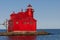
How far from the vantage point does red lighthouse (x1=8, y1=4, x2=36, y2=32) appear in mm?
64875

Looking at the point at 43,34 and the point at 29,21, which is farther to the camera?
the point at 43,34

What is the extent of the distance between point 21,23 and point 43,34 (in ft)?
25.5

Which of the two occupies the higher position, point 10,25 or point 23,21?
point 23,21

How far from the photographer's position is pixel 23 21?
6506cm

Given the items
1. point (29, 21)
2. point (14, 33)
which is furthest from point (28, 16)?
point (14, 33)

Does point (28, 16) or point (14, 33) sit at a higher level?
point (28, 16)

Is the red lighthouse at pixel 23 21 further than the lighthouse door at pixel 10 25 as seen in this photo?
No

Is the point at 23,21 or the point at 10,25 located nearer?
the point at 23,21

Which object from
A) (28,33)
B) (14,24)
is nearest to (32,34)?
(28,33)

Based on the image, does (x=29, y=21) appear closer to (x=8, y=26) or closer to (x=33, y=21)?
(x=33, y=21)

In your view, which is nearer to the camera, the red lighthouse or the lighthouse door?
the red lighthouse

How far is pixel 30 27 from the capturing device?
65375 mm

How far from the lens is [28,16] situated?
214 feet

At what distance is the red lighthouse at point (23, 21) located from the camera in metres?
64.9
